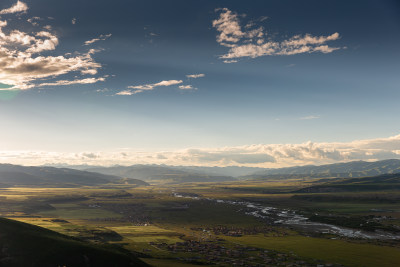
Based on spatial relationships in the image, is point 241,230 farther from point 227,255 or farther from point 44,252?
point 44,252

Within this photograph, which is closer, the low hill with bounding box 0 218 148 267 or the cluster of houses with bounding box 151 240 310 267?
the low hill with bounding box 0 218 148 267

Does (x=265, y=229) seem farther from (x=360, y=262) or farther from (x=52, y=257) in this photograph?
(x=52, y=257)

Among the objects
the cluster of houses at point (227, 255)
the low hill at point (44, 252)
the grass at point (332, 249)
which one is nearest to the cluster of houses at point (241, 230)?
the grass at point (332, 249)

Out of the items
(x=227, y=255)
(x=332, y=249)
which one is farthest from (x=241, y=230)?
(x=227, y=255)

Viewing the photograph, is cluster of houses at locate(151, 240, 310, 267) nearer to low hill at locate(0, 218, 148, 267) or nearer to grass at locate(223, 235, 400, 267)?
grass at locate(223, 235, 400, 267)

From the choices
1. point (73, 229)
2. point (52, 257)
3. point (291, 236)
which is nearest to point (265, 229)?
point (291, 236)

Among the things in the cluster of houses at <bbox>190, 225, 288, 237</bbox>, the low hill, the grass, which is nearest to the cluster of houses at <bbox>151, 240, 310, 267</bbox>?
the grass

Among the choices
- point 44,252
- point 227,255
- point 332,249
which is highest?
point 44,252

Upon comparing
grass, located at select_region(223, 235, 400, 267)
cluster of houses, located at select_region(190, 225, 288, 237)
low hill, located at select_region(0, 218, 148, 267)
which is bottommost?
cluster of houses, located at select_region(190, 225, 288, 237)

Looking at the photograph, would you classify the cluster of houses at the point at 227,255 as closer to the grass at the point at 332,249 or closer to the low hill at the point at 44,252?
the grass at the point at 332,249
